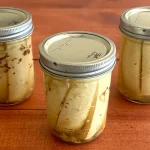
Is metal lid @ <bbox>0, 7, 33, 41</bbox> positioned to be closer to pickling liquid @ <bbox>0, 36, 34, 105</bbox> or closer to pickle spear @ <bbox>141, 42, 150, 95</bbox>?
pickling liquid @ <bbox>0, 36, 34, 105</bbox>

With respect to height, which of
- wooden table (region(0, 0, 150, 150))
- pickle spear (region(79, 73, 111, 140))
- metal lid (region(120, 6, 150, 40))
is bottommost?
wooden table (region(0, 0, 150, 150))

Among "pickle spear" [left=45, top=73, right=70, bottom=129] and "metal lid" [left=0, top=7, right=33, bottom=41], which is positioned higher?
"metal lid" [left=0, top=7, right=33, bottom=41]

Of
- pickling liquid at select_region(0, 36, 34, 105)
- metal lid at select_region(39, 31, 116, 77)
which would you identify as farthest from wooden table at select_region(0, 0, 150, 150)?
metal lid at select_region(39, 31, 116, 77)

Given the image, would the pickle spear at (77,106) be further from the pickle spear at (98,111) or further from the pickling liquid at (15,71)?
the pickling liquid at (15,71)

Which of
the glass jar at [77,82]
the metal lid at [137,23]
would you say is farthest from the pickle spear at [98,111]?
the metal lid at [137,23]

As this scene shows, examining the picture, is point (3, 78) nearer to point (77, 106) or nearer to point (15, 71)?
point (15, 71)

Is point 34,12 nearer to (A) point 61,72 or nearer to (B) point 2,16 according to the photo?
(B) point 2,16

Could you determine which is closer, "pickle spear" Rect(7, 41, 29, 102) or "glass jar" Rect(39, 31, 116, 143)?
"glass jar" Rect(39, 31, 116, 143)
